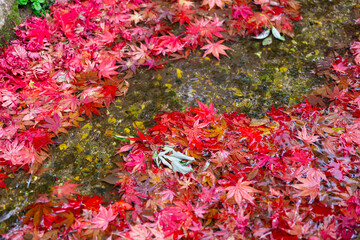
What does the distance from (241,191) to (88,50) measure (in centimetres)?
213

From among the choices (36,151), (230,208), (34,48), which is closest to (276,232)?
(230,208)

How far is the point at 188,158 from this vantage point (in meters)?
2.17

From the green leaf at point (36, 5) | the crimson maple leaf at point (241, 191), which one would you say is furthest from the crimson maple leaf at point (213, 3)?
the crimson maple leaf at point (241, 191)

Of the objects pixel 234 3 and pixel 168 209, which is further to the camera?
pixel 234 3

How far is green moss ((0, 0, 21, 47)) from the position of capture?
9.52ft

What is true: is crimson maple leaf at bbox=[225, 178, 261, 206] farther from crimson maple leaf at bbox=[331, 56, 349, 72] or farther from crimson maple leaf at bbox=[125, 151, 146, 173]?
crimson maple leaf at bbox=[331, 56, 349, 72]

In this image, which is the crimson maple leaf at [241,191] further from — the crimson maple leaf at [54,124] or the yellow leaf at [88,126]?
the crimson maple leaf at [54,124]

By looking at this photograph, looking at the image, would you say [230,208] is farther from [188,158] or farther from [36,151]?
[36,151]

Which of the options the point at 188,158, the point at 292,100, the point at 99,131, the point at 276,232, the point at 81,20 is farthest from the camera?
the point at 81,20

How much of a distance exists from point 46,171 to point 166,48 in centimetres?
173

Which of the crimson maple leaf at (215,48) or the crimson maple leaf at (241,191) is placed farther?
the crimson maple leaf at (215,48)

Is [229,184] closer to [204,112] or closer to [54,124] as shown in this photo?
[204,112]

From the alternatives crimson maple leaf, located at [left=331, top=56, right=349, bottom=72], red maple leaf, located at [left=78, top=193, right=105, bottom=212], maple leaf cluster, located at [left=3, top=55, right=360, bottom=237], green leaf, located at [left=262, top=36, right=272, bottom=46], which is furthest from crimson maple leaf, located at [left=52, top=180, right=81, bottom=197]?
crimson maple leaf, located at [left=331, top=56, right=349, bottom=72]

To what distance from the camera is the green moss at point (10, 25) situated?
9.52 feet
